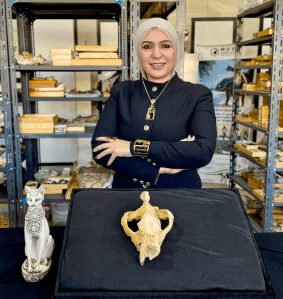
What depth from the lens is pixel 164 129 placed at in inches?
61.9

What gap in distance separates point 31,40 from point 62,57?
2.53ft

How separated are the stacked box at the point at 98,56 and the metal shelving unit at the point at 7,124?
0.60 metres

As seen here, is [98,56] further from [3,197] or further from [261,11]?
[261,11]

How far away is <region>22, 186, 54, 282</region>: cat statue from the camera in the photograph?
0.95m

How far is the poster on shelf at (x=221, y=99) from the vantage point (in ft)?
16.4

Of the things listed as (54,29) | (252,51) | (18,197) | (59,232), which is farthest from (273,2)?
(54,29)

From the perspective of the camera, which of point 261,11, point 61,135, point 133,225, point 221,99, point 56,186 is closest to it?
point 133,225

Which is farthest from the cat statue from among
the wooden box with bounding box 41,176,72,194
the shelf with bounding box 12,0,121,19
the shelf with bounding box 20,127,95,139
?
the shelf with bounding box 12,0,121,19

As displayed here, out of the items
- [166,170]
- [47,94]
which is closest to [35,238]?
[166,170]

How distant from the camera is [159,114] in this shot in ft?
5.20

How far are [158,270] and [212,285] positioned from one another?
138 mm

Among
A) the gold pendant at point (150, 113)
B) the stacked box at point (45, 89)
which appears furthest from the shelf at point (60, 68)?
the gold pendant at point (150, 113)

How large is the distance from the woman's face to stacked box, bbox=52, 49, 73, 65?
4.92ft

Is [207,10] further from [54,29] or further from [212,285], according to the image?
[212,285]
